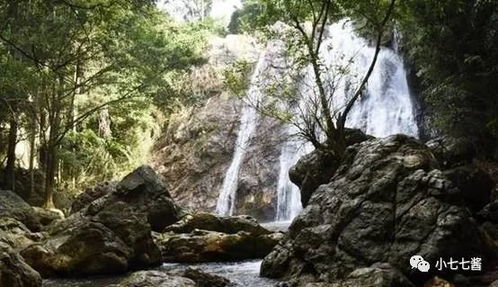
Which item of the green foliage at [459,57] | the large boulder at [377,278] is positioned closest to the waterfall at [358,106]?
the green foliage at [459,57]

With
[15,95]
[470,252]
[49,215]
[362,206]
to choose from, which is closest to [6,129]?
[15,95]

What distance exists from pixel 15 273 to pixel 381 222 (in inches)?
205

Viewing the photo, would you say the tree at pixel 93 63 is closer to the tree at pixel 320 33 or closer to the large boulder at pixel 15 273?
the tree at pixel 320 33

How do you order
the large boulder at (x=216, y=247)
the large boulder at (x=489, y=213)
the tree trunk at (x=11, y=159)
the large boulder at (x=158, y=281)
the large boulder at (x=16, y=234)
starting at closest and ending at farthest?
the large boulder at (x=158, y=281) < the large boulder at (x=489, y=213) < the large boulder at (x=16, y=234) < the large boulder at (x=216, y=247) < the tree trunk at (x=11, y=159)

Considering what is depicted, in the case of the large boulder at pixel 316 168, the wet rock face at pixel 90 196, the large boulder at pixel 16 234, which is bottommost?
the large boulder at pixel 16 234

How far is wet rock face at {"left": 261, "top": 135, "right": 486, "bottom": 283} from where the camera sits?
6.99 meters

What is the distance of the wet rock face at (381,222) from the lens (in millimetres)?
6992

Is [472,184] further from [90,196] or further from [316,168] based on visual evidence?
[90,196]

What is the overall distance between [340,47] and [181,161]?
9.44 m

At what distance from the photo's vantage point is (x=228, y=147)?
80.9 feet

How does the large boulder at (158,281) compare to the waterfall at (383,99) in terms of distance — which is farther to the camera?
the waterfall at (383,99)

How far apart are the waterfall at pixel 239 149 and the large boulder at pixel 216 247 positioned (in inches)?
398

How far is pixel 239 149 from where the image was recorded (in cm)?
2414

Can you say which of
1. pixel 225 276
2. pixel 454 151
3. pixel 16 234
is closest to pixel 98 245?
pixel 225 276
